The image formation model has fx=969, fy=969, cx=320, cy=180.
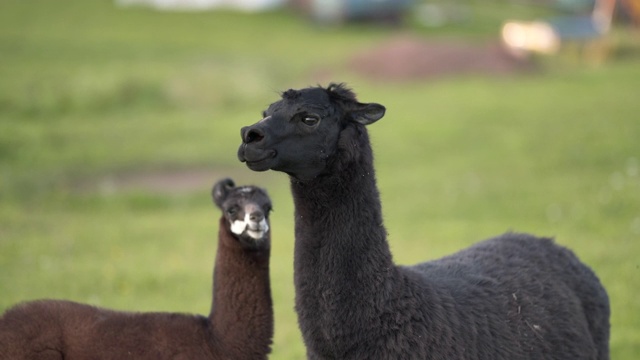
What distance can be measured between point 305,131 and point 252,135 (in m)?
0.33

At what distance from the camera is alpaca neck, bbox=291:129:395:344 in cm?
590

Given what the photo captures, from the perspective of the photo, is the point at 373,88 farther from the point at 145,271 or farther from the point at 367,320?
the point at 367,320

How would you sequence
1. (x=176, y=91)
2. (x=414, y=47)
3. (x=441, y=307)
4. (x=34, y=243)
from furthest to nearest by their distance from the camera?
(x=414, y=47)
(x=176, y=91)
(x=34, y=243)
(x=441, y=307)

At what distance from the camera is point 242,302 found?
8117 millimetres

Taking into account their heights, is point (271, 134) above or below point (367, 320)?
above

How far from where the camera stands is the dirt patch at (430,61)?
116 ft

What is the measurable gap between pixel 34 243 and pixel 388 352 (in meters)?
11.2

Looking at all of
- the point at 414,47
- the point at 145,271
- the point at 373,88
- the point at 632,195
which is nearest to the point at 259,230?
the point at 145,271

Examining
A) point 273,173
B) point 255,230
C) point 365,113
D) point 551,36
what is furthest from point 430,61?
point 365,113

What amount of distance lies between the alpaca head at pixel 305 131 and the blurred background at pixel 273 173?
4775mm

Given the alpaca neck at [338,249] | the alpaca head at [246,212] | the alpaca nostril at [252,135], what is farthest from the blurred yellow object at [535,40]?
the alpaca nostril at [252,135]

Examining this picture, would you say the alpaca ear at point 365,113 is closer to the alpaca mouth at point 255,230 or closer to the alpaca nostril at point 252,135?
the alpaca nostril at point 252,135

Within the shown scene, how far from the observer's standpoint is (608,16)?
48938 millimetres

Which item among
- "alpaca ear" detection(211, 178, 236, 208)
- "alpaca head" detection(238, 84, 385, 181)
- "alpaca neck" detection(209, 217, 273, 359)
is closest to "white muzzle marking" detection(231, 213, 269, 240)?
"alpaca neck" detection(209, 217, 273, 359)
